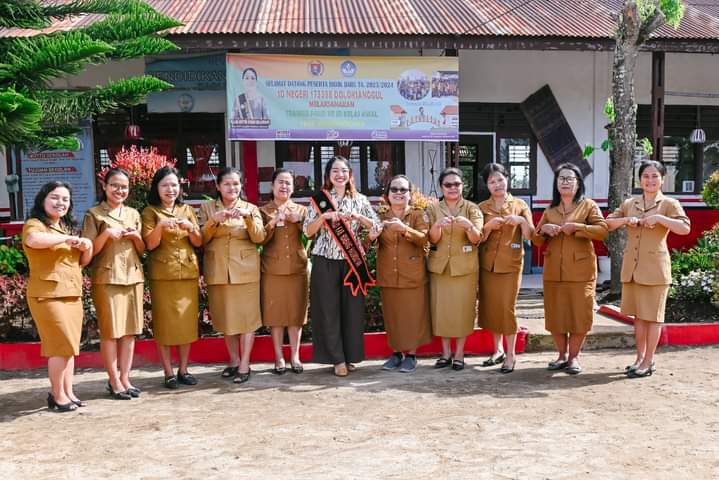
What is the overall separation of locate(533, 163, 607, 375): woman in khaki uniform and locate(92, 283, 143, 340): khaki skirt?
119 inches

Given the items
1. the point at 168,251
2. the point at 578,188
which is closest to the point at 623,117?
the point at 578,188

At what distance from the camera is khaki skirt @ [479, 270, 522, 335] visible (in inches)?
203

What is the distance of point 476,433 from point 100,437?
2.21m

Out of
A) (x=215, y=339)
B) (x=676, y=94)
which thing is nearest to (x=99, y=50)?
(x=215, y=339)

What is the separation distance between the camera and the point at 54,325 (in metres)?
4.28

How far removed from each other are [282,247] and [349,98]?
4737 millimetres

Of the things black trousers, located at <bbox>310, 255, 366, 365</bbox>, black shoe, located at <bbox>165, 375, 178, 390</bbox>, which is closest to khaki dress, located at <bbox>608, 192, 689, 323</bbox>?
black trousers, located at <bbox>310, 255, 366, 365</bbox>

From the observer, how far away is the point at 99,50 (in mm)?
4824

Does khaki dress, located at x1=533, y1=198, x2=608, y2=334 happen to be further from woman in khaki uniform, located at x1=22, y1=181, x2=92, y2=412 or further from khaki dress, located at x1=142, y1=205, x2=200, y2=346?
woman in khaki uniform, located at x1=22, y1=181, x2=92, y2=412

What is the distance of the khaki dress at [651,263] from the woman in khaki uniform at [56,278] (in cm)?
397

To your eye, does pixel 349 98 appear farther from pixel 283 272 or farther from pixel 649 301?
pixel 649 301

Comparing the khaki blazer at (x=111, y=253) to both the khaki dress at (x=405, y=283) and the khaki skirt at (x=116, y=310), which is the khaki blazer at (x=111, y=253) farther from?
the khaki dress at (x=405, y=283)

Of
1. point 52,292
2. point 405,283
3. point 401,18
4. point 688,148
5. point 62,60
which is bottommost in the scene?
point 405,283

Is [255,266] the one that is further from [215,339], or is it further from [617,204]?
[617,204]
